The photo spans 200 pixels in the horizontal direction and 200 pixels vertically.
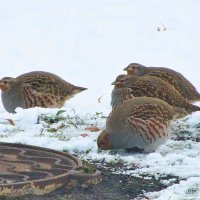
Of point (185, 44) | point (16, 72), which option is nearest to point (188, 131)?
point (16, 72)

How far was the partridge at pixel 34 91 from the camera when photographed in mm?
13164

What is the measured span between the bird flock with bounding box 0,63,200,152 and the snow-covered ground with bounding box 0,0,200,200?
17 cm

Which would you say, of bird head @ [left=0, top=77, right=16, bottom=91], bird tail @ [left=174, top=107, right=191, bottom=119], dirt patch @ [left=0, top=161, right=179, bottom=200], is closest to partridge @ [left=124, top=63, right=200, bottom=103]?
bird tail @ [left=174, top=107, right=191, bottom=119]

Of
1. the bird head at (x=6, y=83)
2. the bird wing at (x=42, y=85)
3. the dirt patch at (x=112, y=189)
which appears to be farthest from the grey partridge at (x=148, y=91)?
the dirt patch at (x=112, y=189)

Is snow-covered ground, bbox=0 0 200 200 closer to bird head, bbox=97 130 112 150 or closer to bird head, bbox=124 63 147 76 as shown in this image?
bird head, bbox=97 130 112 150

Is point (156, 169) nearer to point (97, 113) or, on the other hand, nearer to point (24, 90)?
point (97, 113)

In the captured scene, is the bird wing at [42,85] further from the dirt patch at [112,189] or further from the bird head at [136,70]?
the dirt patch at [112,189]

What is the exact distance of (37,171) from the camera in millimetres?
8047

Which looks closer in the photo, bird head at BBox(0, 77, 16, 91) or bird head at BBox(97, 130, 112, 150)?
bird head at BBox(97, 130, 112, 150)

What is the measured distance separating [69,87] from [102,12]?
26.2 feet

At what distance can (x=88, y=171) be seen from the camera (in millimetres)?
8133

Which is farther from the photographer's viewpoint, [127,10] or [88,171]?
[127,10]

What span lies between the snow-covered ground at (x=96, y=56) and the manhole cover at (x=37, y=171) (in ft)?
2.12

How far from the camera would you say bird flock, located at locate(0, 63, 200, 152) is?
9.68 meters
